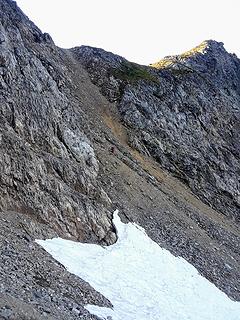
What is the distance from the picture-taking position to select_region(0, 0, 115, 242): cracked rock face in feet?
88.8

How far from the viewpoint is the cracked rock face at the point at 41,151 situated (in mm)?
27062

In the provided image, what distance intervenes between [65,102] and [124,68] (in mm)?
28621

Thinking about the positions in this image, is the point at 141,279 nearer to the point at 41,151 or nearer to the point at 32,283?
the point at 32,283

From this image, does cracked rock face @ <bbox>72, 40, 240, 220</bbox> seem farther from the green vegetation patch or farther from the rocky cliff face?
the rocky cliff face

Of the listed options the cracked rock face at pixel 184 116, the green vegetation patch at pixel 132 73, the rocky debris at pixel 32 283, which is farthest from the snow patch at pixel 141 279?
the green vegetation patch at pixel 132 73

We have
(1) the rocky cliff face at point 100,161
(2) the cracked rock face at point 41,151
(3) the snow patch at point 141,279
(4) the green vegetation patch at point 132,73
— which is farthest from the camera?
(4) the green vegetation patch at point 132,73

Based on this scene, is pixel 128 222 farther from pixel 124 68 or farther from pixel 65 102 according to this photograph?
pixel 124 68

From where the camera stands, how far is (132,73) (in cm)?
6581

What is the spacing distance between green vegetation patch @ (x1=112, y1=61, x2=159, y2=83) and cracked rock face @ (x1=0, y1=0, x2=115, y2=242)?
69.0 ft

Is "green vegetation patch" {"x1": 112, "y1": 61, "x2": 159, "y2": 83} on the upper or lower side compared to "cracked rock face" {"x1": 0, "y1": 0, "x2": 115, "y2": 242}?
upper

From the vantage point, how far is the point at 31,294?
683 inches

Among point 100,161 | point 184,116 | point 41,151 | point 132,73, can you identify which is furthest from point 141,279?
point 132,73

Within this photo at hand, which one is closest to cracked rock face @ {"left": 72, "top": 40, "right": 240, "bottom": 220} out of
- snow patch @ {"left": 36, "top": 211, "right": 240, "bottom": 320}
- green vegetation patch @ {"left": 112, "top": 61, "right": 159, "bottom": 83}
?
green vegetation patch @ {"left": 112, "top": 61, "right": 159, "bottom": 83}

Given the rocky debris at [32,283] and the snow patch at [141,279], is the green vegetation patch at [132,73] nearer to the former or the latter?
the snow patch at [141,279]
